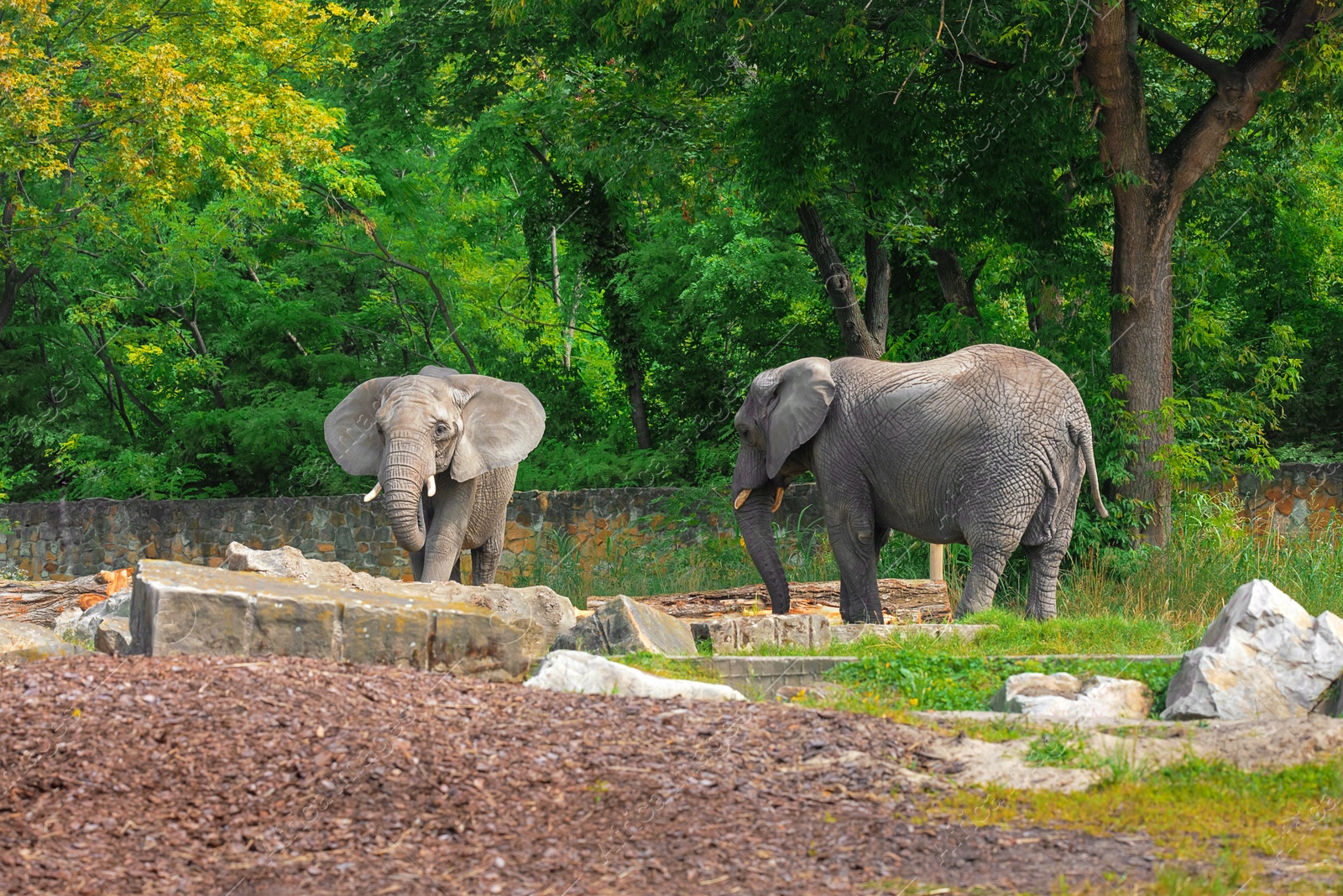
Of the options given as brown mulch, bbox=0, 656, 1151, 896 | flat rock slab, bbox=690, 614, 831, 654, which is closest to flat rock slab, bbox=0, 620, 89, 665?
brown mulch, bbox=0, 656, 1151, 896

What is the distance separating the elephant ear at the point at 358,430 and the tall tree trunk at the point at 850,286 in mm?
7044

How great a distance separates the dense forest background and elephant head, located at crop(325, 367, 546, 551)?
4.49 m

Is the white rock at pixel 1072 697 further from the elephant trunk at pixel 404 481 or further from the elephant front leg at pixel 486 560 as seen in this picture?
the elephant front leg at pixel 486 560

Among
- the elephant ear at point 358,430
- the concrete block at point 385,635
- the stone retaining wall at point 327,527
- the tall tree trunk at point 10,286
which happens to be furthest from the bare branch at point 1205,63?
the tall tree trunk at point 10,286

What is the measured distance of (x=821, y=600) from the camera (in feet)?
46.0

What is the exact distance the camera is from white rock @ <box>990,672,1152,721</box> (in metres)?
7.19

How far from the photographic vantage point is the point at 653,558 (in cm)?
1973

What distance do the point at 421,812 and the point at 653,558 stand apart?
14373 mm

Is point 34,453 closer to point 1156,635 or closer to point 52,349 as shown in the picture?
point 52,349

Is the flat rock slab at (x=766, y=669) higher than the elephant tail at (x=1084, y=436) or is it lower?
lower

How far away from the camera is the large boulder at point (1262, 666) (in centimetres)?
711

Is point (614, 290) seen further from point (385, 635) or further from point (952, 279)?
point (385, 635)

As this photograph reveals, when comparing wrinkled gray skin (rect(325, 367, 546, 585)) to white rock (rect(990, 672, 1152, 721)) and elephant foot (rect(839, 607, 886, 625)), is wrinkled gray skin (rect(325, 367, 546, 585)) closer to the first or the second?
elephant foot (rect(839, 607, 886, 625))

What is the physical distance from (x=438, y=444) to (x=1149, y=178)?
7.73m
